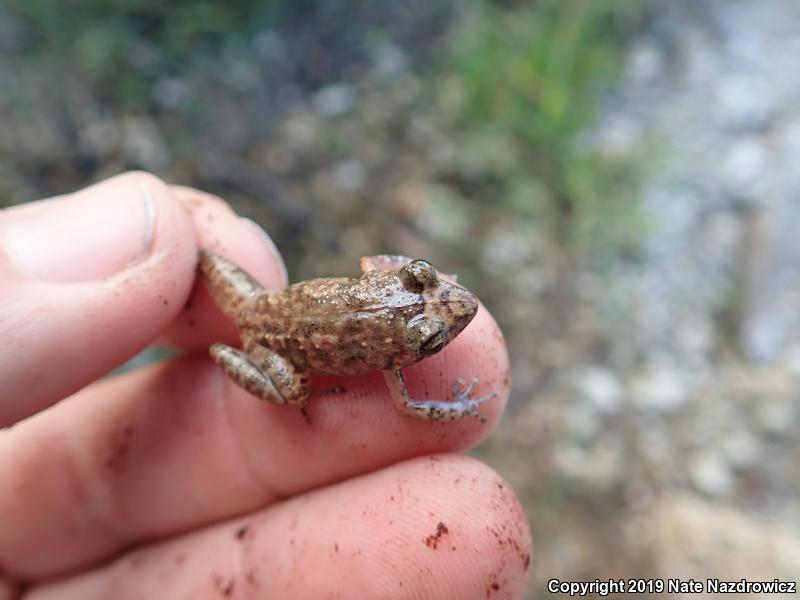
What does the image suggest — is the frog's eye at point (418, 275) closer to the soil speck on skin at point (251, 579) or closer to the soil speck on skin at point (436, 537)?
the soil speck on skin at point (436, 537)

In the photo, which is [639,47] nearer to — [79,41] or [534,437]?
[534,437]

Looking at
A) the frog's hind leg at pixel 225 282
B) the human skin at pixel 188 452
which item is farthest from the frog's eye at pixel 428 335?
the frog's hind leg at pixel 225 282

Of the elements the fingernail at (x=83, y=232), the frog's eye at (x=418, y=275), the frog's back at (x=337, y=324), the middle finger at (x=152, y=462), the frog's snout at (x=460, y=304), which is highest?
the fingernail at (x=83, y=232)

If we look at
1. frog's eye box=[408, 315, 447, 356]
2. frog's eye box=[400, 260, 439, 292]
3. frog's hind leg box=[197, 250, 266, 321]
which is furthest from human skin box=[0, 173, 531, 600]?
frog's eye box=[400, 260, 439, 292]

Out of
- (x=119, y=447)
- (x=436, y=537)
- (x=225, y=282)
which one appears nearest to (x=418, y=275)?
(x=225, y=282)

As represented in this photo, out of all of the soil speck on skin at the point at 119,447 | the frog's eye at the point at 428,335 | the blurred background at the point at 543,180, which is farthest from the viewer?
the blurred background at the point at 543,180

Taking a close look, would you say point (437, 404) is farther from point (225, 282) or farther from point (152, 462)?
point (152, 462)

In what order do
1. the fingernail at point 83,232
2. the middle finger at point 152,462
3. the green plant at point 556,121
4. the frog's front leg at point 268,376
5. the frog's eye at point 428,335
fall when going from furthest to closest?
the green plant at point 556,121 < the middle finger at point 152,462 < the frog's front leg at point 268,376 < the frog's eye at point 428,335 < the fingernail at point 83,232
